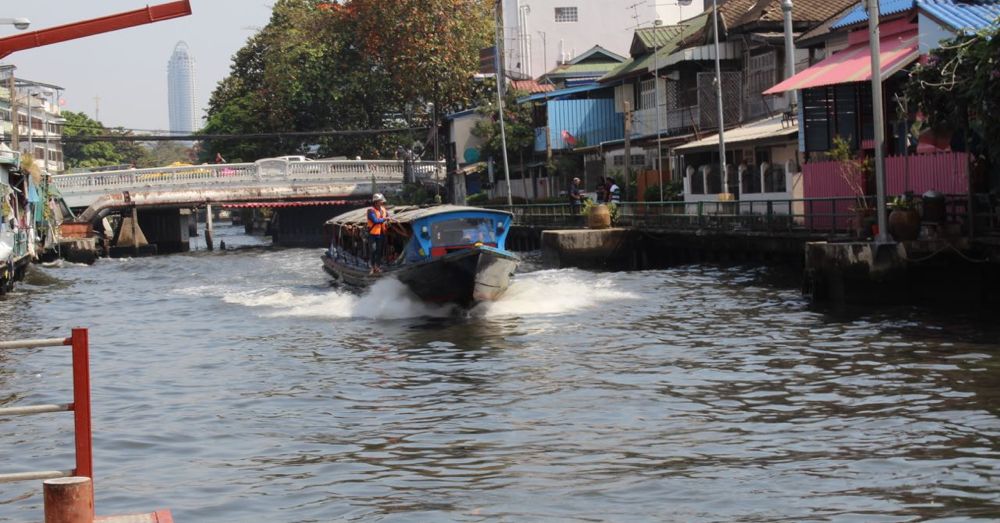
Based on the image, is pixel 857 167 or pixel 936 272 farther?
pixel 857 167

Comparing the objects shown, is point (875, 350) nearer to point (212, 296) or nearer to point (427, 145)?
point (212, 296)

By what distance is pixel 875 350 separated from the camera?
18078 mm

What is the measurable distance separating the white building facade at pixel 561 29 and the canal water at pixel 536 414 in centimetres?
4718

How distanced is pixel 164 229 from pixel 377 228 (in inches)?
1889

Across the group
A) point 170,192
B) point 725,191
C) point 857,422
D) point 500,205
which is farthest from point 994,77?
point 170,192

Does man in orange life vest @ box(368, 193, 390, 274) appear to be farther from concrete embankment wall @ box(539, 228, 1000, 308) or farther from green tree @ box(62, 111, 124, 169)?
green tree @ box(62, 111, 124, 169)

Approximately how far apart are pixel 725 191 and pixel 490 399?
21.2 meters

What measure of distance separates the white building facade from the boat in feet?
150

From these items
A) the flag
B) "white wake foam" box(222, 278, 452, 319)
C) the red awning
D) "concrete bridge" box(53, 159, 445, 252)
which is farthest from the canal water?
"concrete bridge" box(53, 159, 445, 252)

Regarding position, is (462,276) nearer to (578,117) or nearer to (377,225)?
(377,225)

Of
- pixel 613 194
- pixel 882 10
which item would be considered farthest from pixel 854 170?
pixel 613 194

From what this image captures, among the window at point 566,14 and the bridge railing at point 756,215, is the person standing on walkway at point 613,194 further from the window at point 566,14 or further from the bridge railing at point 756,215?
the window at point 566,14

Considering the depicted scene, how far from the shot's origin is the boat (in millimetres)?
25375

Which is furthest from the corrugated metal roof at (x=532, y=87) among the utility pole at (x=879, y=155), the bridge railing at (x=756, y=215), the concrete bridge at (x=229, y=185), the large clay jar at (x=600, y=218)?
the utility pole at (x=879, y=155)
